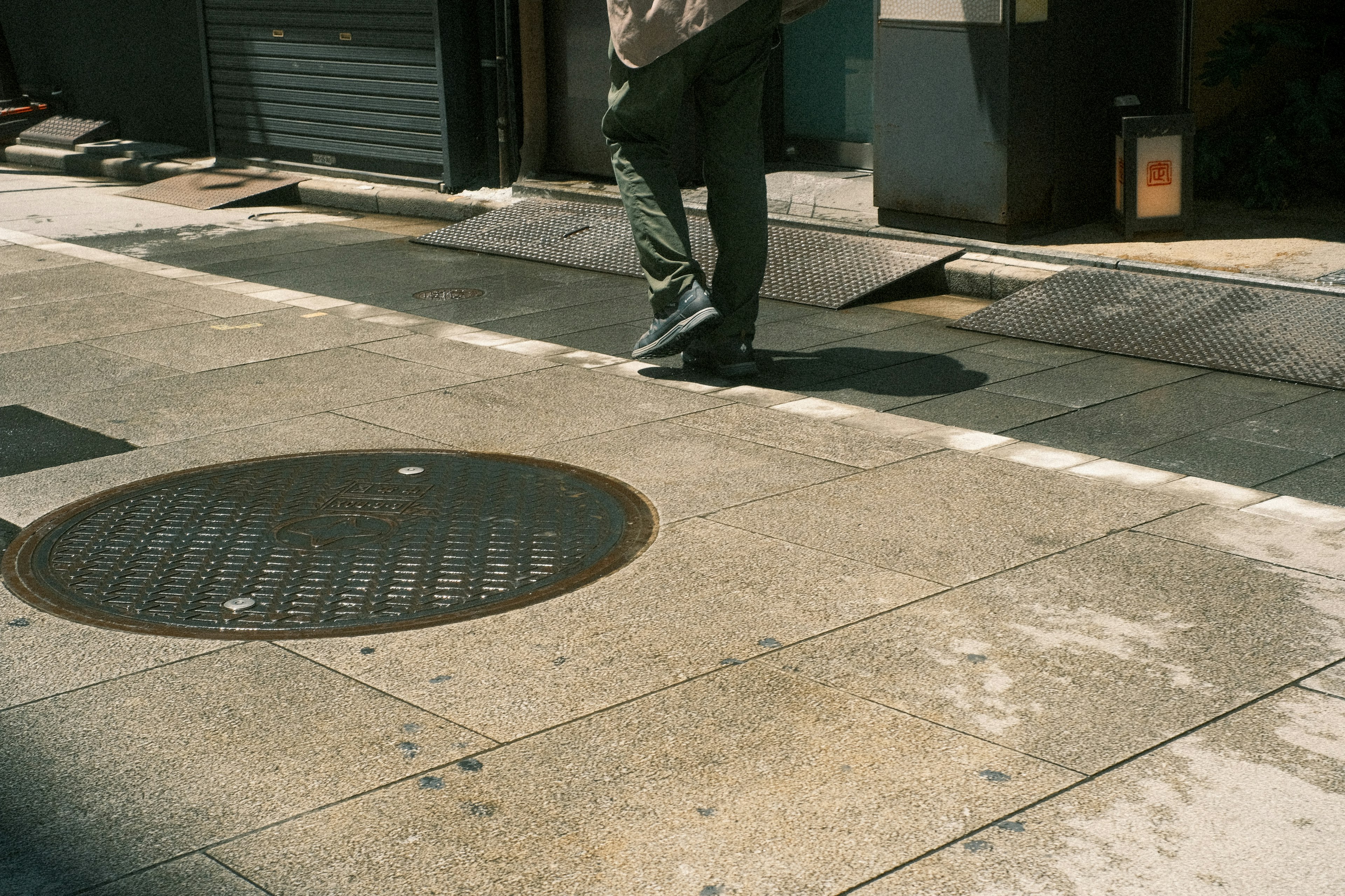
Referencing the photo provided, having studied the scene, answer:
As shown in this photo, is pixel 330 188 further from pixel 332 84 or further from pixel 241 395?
pixel 241 395

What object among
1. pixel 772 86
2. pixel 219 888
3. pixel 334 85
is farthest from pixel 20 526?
pixel 334 85

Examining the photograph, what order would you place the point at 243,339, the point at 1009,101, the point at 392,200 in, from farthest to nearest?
the point at 392,200
the point at 1009,101
the point at 243,339

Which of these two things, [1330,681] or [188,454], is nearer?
[1330,681]

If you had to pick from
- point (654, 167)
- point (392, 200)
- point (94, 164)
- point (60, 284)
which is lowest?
point (60, 284)

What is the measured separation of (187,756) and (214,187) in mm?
9006

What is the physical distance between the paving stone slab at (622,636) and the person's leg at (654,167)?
5.68 ft

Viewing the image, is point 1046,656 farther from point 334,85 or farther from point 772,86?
point 334,85

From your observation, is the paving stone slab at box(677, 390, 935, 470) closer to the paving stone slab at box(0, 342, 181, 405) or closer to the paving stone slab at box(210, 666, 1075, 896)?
the paving stone slab at box(210, 666, 1075, 896)

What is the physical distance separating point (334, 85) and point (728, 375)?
6575mm

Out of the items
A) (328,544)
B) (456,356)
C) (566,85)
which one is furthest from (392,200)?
(328,544)

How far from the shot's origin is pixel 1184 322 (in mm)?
6270

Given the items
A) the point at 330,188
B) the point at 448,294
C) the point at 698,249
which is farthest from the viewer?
the point at 330,188

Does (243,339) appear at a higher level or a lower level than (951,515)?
higher

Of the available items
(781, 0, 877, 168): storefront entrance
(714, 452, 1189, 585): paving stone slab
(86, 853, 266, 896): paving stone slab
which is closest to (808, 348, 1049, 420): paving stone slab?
(714, 452, 1189, 585): paving stone slab
